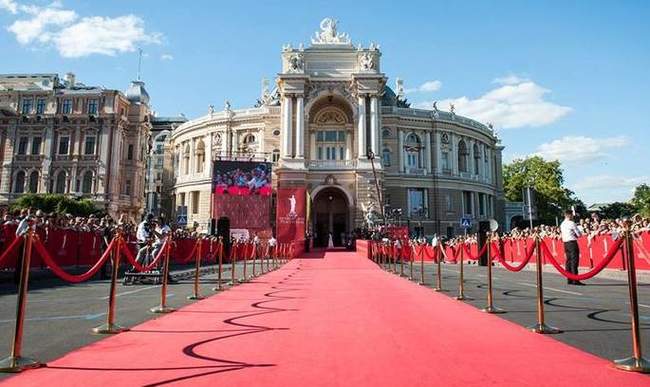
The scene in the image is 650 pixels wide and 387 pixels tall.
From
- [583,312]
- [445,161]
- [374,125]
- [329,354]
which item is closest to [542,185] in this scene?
[445,161]

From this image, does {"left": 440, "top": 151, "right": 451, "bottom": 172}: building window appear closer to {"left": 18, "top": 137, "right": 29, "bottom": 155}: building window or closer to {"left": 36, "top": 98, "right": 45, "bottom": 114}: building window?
{"left": 36, "top": 98, "right": 45, "bottom": 114}: building window

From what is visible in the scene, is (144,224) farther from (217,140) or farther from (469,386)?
(217,140)

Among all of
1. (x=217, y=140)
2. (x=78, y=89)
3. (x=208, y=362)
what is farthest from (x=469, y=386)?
(x=78, y=89)

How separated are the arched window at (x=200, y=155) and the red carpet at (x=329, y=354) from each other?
57.1 metres

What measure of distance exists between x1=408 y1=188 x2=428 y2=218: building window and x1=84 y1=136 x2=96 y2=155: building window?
4180cm

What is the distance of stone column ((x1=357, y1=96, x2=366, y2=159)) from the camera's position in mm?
49856

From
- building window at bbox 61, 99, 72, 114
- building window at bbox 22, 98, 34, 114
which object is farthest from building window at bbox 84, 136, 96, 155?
building window at bbox 22, 98, 34, 114

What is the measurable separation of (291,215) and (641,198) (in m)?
89.5

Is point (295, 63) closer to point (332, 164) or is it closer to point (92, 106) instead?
point (332, 164)

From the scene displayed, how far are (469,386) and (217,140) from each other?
59750mm

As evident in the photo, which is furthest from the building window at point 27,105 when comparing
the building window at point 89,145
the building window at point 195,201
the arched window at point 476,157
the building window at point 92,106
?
the arched window at point 476,157

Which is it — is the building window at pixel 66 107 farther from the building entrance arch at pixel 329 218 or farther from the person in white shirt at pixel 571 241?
the person in white shirt at pixel 571 241

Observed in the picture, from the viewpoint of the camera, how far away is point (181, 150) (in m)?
66.9

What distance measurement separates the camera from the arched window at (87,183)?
61.6 meters
